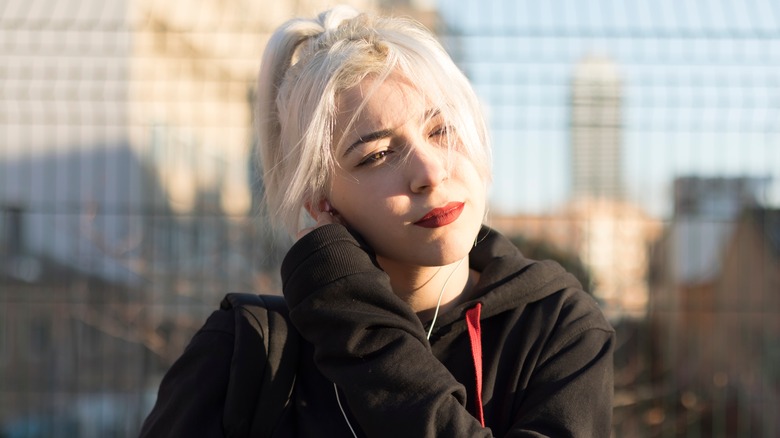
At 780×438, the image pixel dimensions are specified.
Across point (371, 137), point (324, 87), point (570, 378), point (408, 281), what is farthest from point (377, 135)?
point (570, 378)

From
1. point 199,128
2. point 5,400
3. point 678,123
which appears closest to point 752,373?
point 678,123

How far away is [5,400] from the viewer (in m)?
5.64

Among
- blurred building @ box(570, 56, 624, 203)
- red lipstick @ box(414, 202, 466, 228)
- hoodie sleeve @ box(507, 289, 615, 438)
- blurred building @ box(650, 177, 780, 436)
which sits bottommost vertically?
blurred building @ box(650, 177, 780, 436)

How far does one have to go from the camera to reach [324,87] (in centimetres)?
155

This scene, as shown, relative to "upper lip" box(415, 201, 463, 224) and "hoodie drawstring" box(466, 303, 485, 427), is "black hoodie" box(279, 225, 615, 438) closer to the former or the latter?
"hoodie drawstring" box(466, 303, 485, 427)

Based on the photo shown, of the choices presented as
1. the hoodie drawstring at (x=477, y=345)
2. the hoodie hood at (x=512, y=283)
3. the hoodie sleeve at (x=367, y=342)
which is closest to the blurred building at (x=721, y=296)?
the hoodie hood at (x=512, y=283)

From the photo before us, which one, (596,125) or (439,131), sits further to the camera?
(596,125)

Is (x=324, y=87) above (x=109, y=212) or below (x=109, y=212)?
above

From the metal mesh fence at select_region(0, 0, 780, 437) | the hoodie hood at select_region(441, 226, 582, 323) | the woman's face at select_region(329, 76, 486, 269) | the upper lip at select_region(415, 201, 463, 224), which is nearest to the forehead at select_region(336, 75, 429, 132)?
the woman's face at select_region(329, 76, 486, 269)

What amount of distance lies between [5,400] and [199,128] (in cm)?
184

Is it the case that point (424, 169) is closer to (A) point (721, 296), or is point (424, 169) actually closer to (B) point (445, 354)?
(B) point (445, 354)

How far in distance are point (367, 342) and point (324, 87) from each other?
1.30 feet

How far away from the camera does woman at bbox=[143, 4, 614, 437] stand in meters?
1.43

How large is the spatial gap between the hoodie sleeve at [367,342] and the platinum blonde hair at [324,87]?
141 millimetres
